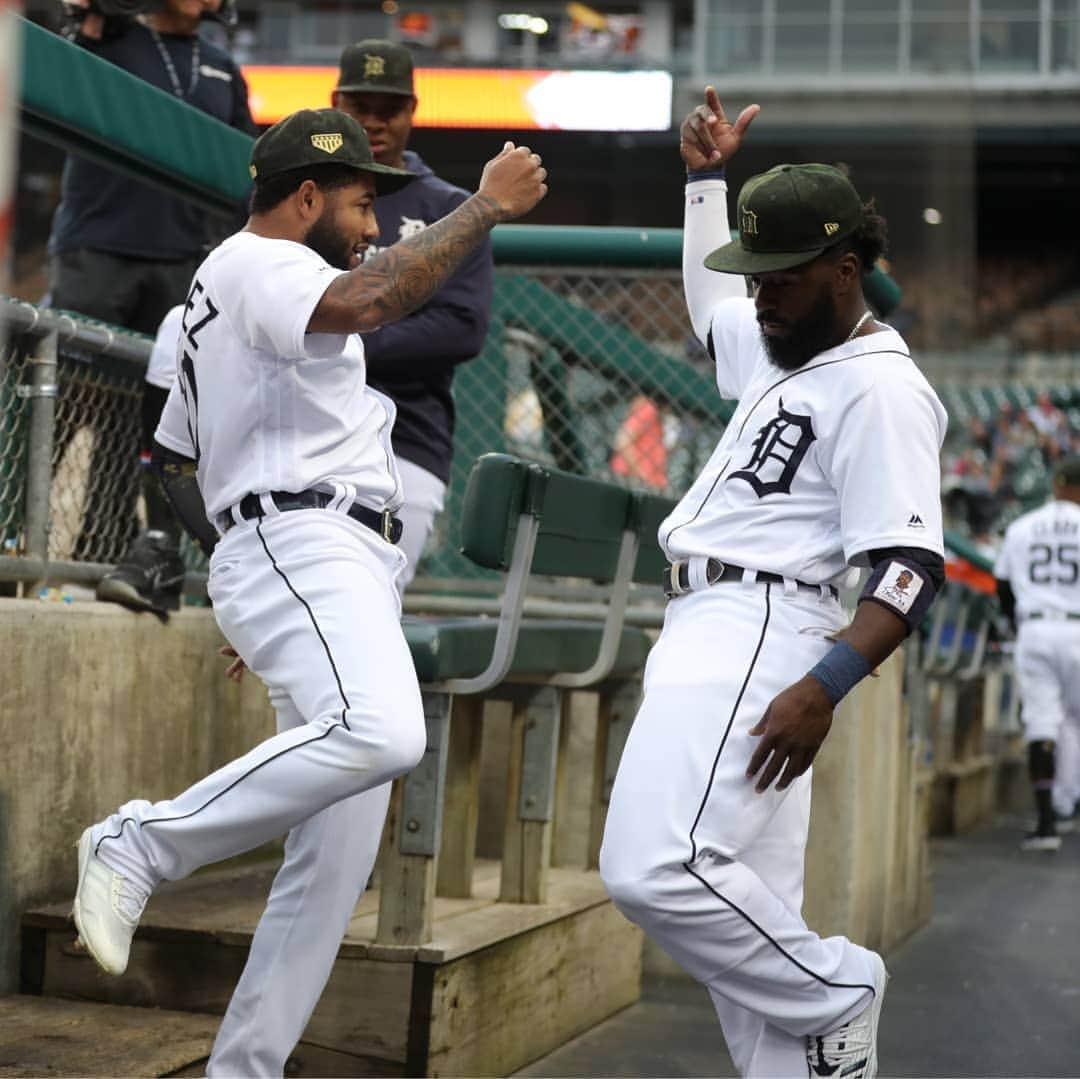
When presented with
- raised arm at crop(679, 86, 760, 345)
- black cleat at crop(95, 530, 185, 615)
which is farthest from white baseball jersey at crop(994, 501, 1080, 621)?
raised arm at crop(679, 86, 760, 345)

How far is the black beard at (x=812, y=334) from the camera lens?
11.0ft

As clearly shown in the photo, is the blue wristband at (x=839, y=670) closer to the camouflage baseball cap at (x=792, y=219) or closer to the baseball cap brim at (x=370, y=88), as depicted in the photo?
the camouflage baseball cap at (x=792, y=219)

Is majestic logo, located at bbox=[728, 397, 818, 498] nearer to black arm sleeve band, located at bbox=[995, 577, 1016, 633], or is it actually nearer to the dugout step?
the dugout step

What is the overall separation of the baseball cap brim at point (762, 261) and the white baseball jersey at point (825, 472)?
187 millimetres

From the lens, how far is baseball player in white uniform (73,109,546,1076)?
3270mm

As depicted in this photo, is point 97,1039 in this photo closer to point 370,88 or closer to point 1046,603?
point 370,88

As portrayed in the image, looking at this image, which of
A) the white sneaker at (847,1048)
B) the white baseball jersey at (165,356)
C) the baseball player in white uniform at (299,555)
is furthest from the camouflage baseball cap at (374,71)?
the white sneaker at (847,1048)

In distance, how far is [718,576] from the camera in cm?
331

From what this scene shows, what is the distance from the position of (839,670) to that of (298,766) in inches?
Result: 38.5

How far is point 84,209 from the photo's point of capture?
5.36 m

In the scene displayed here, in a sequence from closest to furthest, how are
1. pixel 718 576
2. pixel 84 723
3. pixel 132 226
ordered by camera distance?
pixel 718 576, pixel 84 723, pixel 132 226

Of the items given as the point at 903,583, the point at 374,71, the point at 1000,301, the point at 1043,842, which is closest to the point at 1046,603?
the point at 1043,842

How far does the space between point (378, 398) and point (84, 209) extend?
2015mm

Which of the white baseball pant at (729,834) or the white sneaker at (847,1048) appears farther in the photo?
the white sneaker at (847,1048)
